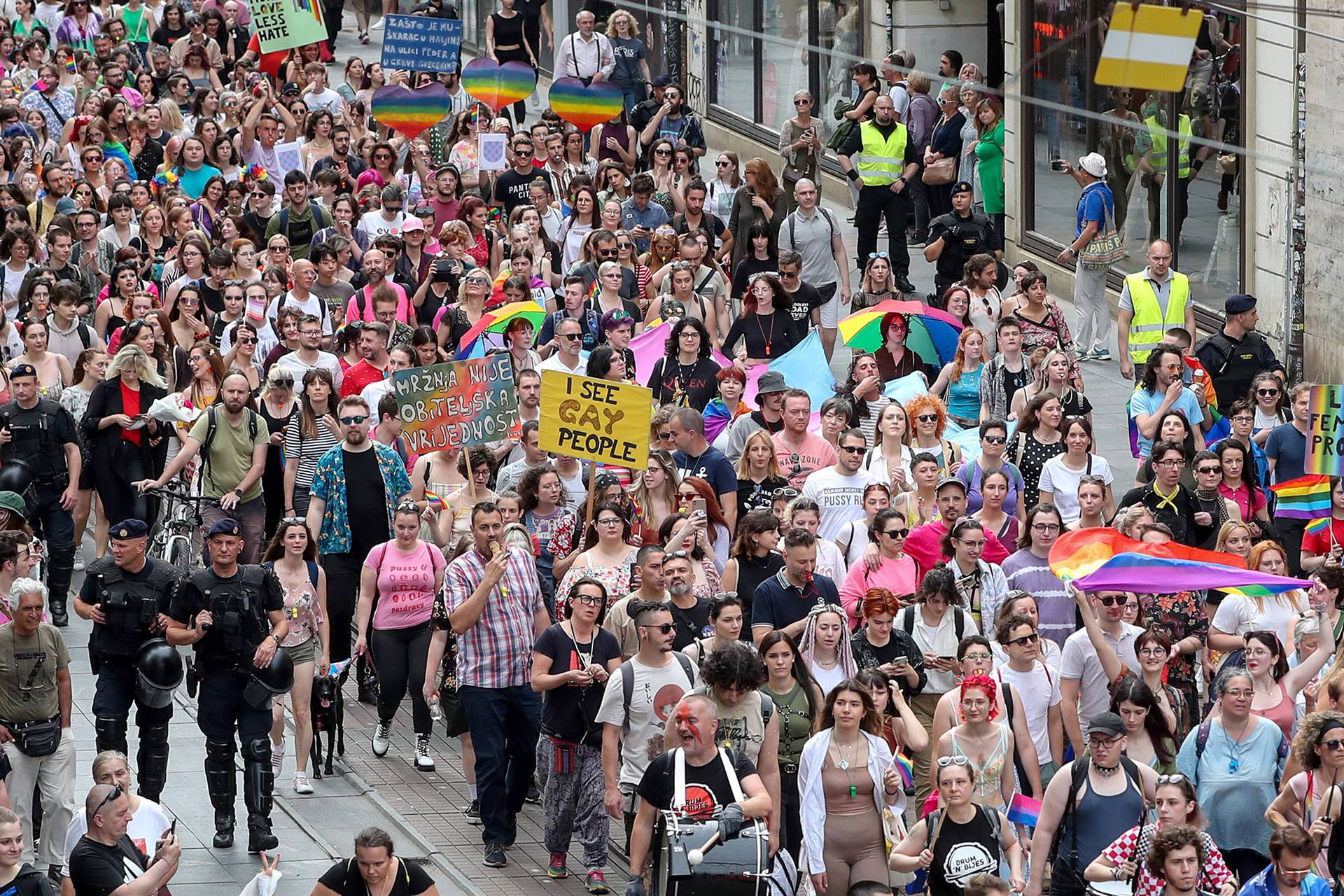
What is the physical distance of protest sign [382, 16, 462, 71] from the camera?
23.9 m

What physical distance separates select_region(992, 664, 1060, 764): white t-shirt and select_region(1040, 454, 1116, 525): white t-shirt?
2.56 meters

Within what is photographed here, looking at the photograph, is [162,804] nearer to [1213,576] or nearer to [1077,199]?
[1213,576]

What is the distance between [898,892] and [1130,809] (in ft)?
3.94

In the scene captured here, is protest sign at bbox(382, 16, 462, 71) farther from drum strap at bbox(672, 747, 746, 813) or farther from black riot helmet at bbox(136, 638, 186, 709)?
drum strap at bbox(672, 747, 746, 813)

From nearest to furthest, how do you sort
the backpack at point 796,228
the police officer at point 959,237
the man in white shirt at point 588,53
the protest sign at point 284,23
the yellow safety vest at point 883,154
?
the backpack at point 796,228, the police officer at point 959,237, the yellow safety vest at point 883,154, the protest sign at point 284,23, the man in white shirt at point 588,53

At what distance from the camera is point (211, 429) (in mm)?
14641

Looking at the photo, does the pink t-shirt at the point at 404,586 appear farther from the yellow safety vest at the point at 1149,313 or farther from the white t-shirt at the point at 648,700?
the yellow safety vest at the point at 1149,313

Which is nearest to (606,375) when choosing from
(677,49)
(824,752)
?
(824,752)

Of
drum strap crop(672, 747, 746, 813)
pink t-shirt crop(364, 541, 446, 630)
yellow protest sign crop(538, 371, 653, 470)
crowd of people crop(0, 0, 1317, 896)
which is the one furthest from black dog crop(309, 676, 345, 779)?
drum strap crop(672, 747, 746, 813)

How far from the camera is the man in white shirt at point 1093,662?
11.5 m

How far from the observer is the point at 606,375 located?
49.0 ft

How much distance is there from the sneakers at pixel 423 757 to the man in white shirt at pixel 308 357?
10.9 ft

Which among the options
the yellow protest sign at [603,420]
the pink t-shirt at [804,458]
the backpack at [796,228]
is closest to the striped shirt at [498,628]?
the yellow protest sign at [603,420]

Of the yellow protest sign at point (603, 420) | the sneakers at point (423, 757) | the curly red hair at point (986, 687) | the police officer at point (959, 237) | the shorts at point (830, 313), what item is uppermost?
the yellow protest sign at point (603, 420)
